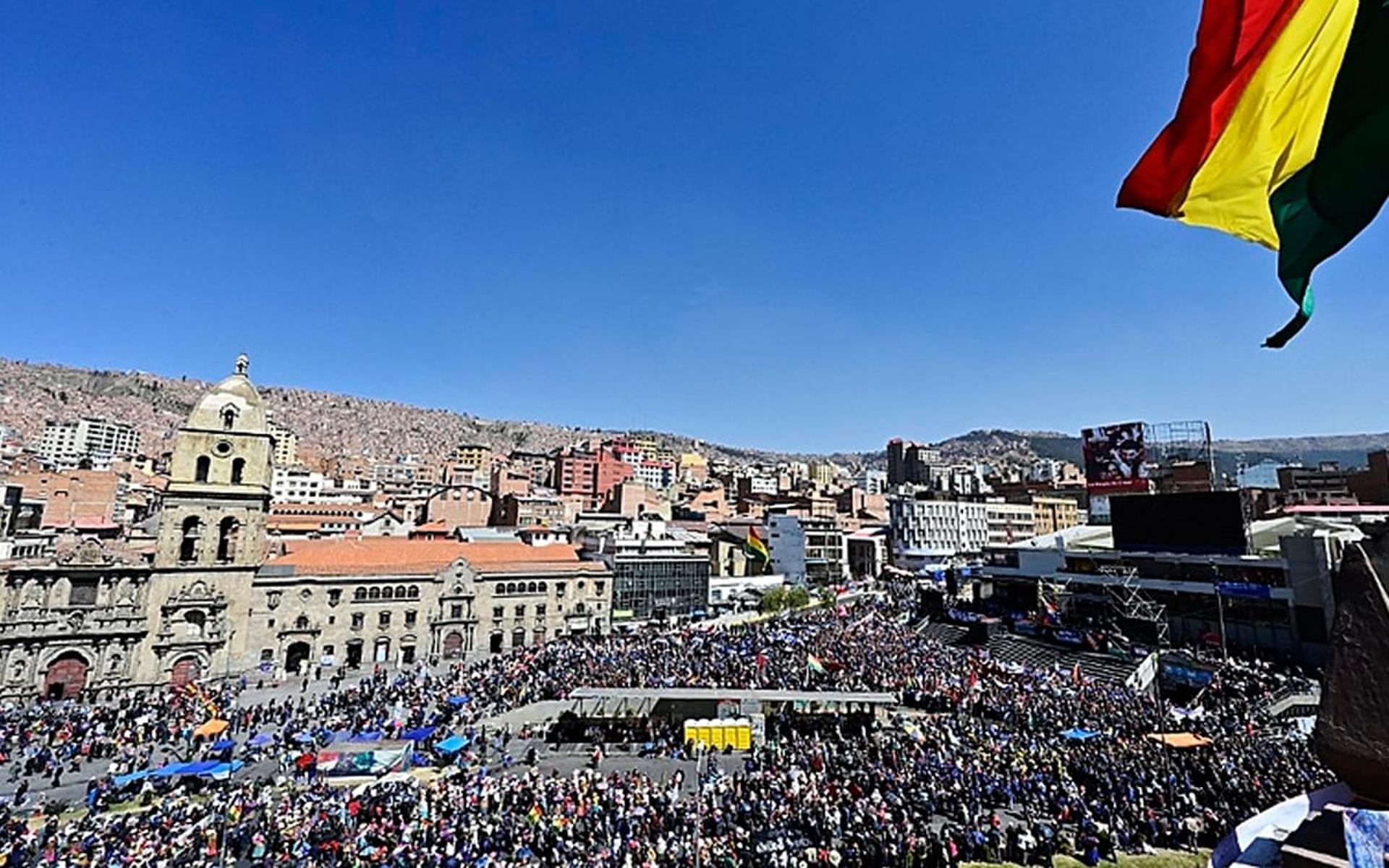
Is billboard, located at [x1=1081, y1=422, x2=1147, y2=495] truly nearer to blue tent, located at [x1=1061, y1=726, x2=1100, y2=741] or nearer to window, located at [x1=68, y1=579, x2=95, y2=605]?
blue tent, located at [x1=1061, y1=726, x2=1100, y2=741]

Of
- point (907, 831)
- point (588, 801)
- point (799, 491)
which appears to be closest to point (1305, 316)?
point (907, 831)

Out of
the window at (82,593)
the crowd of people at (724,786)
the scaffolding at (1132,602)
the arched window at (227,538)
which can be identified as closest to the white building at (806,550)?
the scaffolding at (1132,602)

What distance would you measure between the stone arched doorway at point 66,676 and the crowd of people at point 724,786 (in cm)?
281

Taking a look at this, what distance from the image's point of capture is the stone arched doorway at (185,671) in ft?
132

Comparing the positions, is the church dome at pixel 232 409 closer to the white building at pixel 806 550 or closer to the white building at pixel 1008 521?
the white building at pixel 806 550

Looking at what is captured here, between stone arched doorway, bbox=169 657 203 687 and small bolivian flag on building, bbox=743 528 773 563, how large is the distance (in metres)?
52.0

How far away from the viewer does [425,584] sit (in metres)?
49.4

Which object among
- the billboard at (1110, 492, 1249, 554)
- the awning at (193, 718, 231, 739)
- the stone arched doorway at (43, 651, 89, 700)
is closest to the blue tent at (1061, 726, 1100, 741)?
the billboard at (1110, 492, 1249, 554)

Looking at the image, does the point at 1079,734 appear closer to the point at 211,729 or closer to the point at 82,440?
the point at 211,729

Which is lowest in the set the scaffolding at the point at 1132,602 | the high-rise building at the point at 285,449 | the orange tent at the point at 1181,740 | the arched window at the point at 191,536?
the orange tent at the point at 1181,740

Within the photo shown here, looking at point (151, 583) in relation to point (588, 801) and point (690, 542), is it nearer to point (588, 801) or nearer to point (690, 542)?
point (588, 801)

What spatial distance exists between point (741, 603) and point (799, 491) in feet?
249

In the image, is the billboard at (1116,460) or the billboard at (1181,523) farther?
the billboard at (1116,460)

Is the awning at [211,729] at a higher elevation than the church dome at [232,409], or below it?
below
